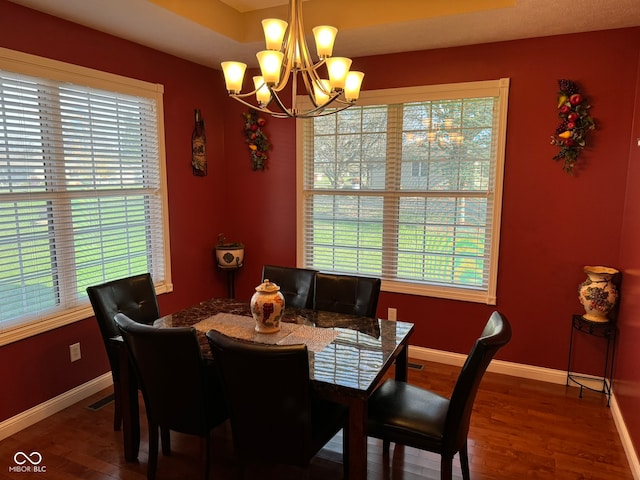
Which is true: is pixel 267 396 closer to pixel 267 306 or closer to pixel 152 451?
pixel 267 306

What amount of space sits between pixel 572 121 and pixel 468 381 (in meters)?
2.15

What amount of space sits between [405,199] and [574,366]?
1.77m

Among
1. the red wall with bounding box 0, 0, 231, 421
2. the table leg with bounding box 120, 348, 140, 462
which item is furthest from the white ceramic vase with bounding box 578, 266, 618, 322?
the red wall with bounding box 0, 0, 231, 421

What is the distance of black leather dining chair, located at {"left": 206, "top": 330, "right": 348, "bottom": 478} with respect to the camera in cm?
173

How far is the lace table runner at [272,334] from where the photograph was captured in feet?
7.45

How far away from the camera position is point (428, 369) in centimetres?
364

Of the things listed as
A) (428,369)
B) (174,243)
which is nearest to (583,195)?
(428,369)

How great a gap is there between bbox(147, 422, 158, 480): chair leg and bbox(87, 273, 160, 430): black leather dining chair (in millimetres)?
290

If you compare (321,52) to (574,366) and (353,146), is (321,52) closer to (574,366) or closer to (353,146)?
(353,146)

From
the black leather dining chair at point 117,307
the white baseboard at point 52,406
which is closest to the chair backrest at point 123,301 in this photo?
the black leather dining chair at point 117,307

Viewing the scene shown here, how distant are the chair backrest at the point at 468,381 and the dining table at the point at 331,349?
1.07 feet

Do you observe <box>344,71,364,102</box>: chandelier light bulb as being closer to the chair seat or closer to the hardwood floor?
the chair seat

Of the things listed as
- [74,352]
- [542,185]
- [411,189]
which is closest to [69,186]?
[74,352]

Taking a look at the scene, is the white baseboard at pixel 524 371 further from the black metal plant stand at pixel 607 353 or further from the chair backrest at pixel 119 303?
the chair backrest at pixel 119 303
